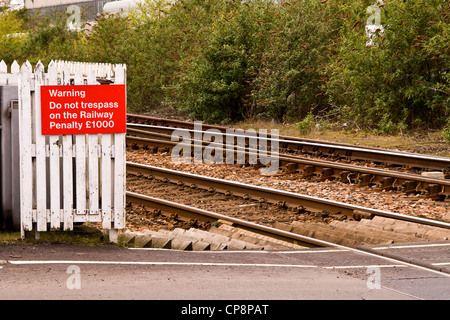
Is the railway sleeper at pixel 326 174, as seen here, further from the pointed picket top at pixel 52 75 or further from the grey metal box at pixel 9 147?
the pointed picket top at pixel 52 75

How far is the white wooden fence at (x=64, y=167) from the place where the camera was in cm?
701

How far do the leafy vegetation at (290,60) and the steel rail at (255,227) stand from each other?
9746 mm

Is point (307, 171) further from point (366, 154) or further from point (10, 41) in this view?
point (10, 41)

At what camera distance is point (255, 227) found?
9.94 meters

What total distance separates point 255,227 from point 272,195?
6.75 feet

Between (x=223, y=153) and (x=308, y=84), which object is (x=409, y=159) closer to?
(x=223, y=153)

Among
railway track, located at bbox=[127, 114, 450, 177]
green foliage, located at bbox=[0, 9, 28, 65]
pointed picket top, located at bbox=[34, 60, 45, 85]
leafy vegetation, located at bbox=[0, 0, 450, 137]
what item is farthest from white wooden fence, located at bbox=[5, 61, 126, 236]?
green foliage, located at bbox=[0, 9, 28, 65]

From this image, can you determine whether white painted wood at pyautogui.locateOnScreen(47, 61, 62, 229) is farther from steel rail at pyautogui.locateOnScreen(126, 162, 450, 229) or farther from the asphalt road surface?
steel rail at pyautogui.locateOnScreen(126, 162, 450, 229)

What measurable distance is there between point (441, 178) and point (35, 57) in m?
28.3

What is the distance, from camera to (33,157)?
711 centimetres

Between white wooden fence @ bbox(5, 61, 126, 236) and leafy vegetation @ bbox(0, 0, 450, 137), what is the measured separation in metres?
13.0

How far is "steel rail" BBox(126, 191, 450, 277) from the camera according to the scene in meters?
7.27
